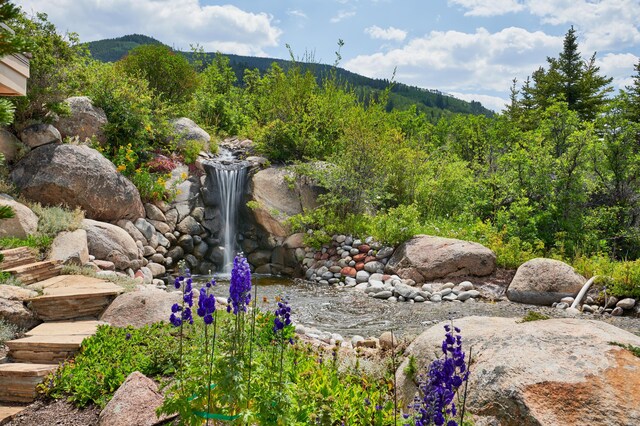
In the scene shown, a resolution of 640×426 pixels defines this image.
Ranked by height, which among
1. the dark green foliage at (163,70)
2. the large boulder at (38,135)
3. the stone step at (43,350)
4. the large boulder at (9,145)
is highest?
the dark green foliage at (163,70)

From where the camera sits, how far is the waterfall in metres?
12.5

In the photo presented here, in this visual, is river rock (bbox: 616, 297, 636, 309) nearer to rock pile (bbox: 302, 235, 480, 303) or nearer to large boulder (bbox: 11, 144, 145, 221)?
rock pile (bbox: 302, 235, 480, 303)

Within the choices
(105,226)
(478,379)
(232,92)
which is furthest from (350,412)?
(232,92)

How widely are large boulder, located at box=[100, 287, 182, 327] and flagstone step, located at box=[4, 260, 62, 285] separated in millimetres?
1587

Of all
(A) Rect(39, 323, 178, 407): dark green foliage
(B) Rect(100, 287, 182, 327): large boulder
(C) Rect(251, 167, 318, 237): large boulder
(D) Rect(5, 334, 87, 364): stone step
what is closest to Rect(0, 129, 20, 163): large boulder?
(C) Rect(251, 167, 318, 237): large boulder

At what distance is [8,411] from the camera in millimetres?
3934

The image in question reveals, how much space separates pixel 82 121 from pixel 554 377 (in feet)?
37.0

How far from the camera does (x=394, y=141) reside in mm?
13266

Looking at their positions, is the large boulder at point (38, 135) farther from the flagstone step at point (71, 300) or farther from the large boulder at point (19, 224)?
the flagstone step at point (71, 300)

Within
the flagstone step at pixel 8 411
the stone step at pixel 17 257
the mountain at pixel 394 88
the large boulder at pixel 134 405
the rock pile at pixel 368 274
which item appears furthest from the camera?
the mountain at pixel 394 88

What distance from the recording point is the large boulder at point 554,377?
2.53 m

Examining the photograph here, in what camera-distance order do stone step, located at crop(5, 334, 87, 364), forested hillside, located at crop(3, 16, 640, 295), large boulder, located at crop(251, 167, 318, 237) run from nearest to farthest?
stone step, located at crop(5, 334, 87, 364) → forested hillside, located at crop(3, 16, 640, 295) → large boulder, located at crop(251, 167, 318, 237)

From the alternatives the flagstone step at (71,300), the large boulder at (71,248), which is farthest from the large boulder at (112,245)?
the flagstone step at (71,300)

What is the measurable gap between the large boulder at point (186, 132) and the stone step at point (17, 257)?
22.5 feet
